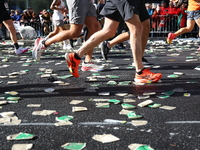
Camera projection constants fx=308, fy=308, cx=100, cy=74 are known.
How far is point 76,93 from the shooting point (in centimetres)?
387

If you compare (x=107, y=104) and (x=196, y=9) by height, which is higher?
(x=196, y=9)

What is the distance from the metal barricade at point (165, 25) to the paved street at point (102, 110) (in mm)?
9876

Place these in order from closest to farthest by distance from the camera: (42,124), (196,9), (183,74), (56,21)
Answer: (42,124), (183,74), (196,9), (56,21)

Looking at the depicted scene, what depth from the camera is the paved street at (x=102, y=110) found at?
236 cm

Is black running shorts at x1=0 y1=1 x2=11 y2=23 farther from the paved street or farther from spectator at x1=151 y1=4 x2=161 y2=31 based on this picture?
spectator at x1=151 y1=4 x2=161 y2=31

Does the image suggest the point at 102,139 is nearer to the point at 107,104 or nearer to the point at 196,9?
the point at 107,104

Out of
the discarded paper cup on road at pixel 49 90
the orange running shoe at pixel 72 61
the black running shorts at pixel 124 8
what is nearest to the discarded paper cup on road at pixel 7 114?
the discarded paper cup on road at pixel 49 90

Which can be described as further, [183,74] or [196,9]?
[196,9]

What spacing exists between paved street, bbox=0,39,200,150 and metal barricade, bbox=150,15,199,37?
9.88 meters

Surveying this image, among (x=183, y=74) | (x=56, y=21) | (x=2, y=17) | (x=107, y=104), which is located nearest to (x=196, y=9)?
(x=183, y=74)

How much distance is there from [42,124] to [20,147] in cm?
51

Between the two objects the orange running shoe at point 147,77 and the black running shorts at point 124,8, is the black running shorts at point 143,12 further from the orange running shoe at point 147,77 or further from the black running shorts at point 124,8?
the orange running shoe at point 147,77

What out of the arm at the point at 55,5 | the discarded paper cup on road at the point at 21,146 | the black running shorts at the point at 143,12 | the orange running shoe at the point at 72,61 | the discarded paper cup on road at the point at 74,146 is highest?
the arm at the point at 55,5

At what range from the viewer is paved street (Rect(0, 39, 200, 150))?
92.7 inches
